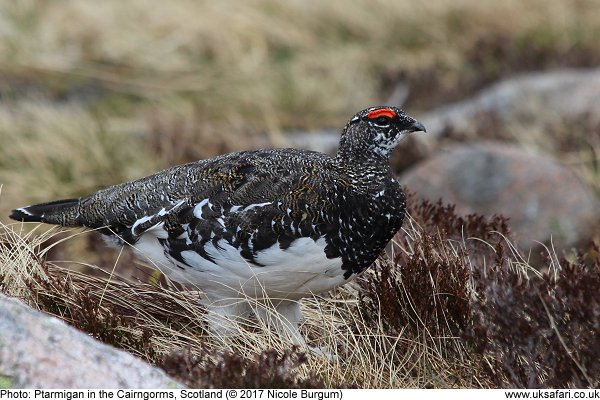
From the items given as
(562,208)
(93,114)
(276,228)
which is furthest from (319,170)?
(93,114)

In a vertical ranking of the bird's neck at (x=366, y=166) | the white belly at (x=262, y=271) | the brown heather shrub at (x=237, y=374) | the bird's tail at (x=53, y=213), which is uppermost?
the bird's neck at (x=366, y=166)

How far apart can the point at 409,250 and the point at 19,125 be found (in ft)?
16.2

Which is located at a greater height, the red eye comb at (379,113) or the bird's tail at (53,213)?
the red eye comb at (379,113)

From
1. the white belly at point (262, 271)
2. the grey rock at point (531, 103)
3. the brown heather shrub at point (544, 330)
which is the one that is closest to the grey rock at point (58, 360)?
the white belly at point (262, 271)

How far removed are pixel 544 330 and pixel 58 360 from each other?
169 centimetres

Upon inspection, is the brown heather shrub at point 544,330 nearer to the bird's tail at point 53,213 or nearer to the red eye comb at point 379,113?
the red eye comb at point 379,113

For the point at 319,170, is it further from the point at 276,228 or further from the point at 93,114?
the point at 93,114

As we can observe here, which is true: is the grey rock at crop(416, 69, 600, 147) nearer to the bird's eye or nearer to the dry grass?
the dry grass

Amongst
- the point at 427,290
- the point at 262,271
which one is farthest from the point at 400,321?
the point at 262,271

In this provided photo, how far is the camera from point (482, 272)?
4059 mm

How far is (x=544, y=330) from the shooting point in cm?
349

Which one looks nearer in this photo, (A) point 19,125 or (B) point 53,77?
(A) point 19,125

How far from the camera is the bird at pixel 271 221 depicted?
3859mm

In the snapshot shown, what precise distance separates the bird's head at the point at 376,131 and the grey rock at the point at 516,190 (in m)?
2.94
